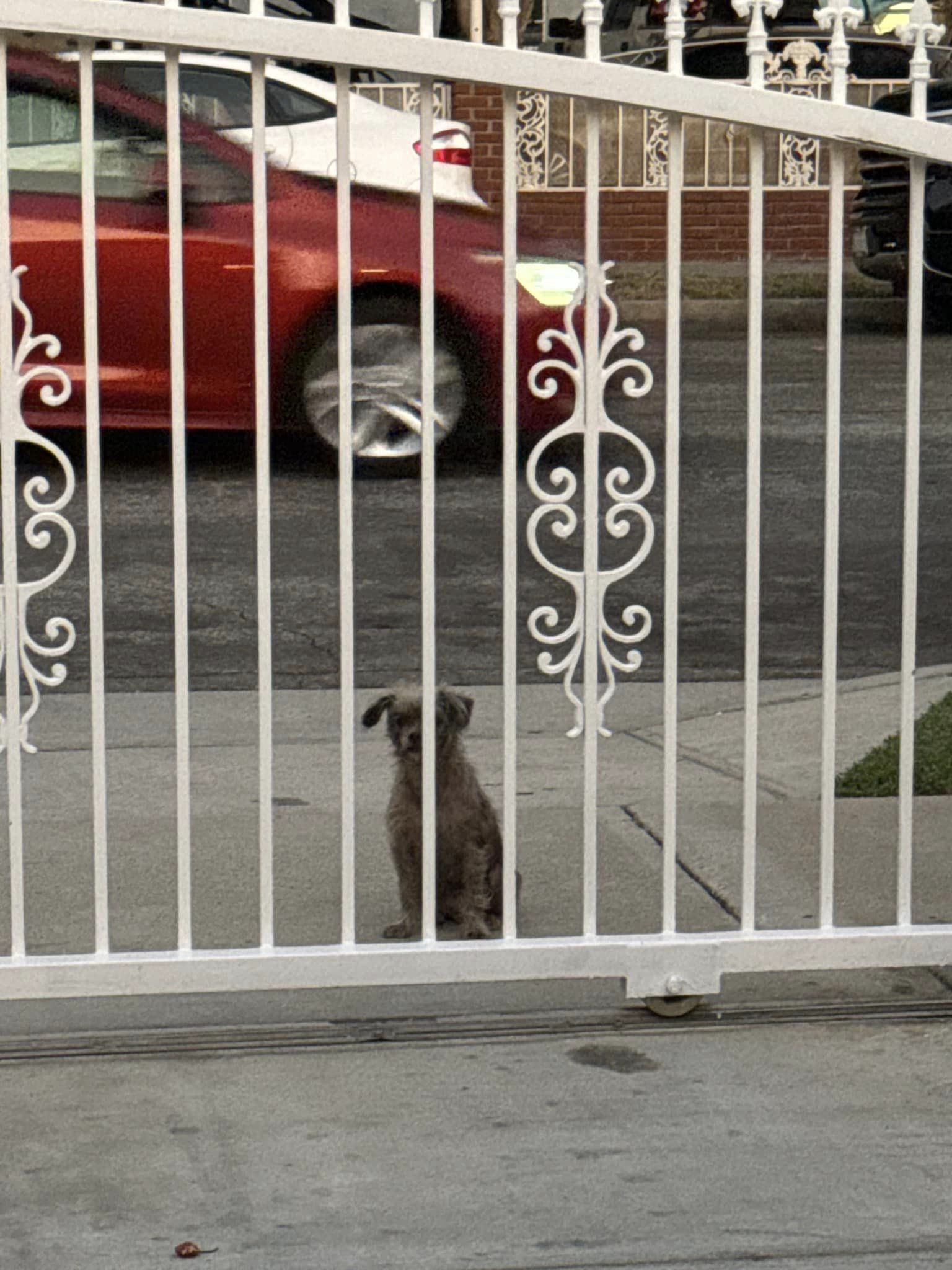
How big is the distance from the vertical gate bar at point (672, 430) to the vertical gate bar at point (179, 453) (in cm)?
88

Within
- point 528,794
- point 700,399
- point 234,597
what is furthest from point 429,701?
point 700,399

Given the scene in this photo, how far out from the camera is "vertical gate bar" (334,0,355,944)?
3.82 meters

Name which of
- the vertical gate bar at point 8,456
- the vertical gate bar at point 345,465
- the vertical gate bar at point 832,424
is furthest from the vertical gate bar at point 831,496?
the vertical gate bar at point 8,456

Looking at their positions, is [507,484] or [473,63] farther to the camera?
[507,484]

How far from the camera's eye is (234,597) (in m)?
8.96

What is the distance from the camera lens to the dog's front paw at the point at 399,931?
473 centimetres

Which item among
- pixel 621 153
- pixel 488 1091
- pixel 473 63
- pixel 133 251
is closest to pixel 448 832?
pixel 488 1091

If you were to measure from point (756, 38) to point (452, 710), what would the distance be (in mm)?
1604

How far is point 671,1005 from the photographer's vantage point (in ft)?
13.6

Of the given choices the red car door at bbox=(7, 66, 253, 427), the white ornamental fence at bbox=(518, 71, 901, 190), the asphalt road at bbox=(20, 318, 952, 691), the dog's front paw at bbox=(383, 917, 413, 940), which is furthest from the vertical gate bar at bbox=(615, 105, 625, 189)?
the dog's front paw at bbox=(383, 917, 413, 940)

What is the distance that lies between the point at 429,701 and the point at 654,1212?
3.75 feet

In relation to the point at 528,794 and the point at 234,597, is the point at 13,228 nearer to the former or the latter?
the point at 234,597

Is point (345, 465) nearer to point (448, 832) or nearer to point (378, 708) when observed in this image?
point (378, 708)

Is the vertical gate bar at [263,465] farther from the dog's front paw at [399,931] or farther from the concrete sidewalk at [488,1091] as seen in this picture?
the dog's front paw at [399,931]
